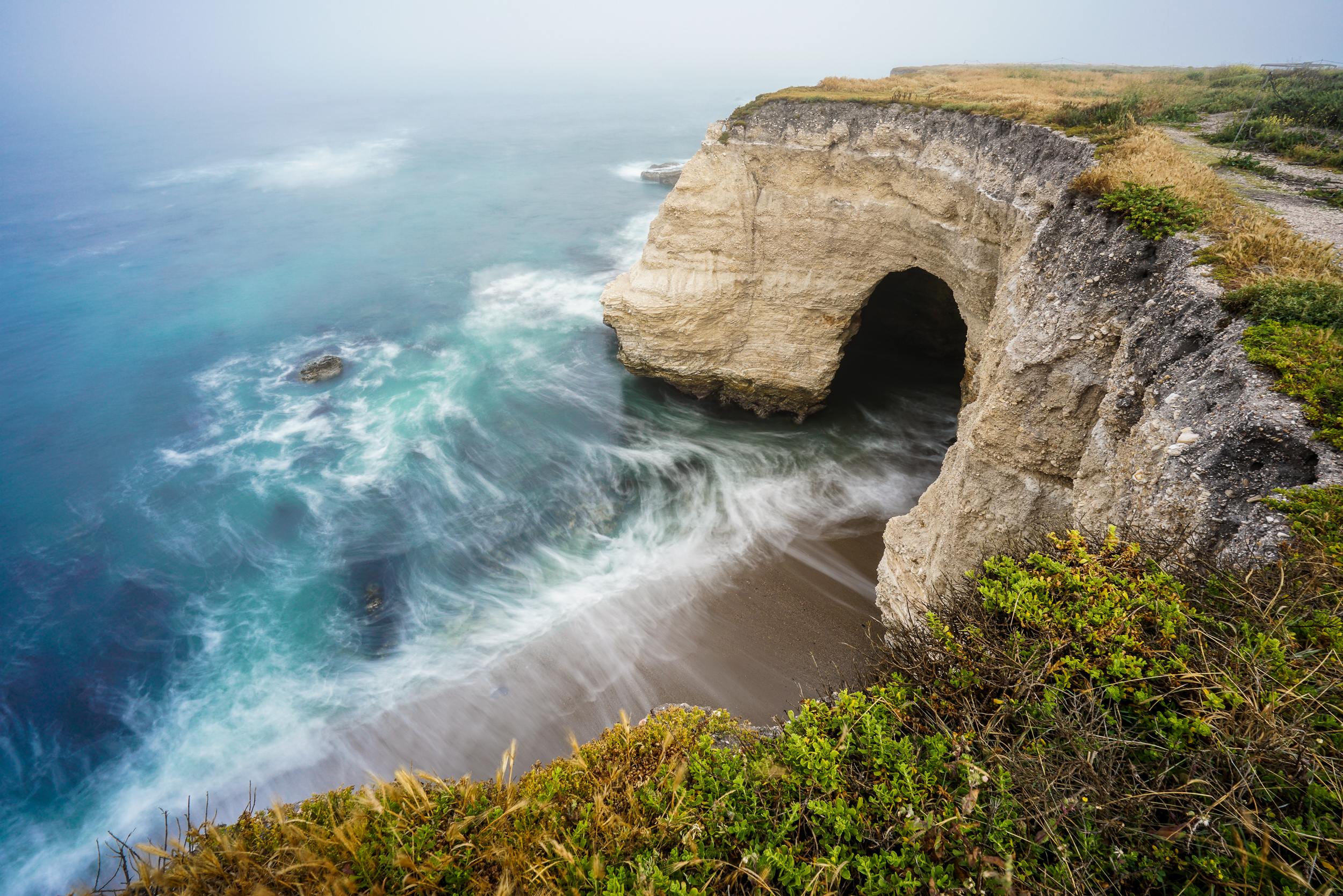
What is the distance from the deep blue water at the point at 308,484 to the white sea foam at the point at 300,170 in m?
13.1

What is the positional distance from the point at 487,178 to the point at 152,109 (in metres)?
78.0

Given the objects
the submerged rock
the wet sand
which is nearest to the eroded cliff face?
the wet sand

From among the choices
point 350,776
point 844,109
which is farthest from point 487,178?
point 350,776

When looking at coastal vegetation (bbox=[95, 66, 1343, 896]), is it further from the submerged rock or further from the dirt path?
the submerged rock

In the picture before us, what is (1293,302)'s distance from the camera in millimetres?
5840

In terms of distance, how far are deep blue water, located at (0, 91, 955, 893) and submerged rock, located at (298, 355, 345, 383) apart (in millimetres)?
544

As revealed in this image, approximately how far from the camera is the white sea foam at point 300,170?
46.2 metres

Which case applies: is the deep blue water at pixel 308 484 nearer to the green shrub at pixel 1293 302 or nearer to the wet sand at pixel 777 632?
the wet sand at pixel 777 632

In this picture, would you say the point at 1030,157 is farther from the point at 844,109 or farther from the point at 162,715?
the point at 162,715

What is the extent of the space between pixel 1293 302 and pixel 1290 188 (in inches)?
272

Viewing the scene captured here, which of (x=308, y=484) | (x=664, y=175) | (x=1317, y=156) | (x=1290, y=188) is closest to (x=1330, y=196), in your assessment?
(x=1290, y=188)

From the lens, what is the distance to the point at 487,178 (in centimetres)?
4622

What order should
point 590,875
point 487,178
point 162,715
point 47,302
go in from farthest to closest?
point 487,178 → point 47,302 → point 162,715 → point 590,875

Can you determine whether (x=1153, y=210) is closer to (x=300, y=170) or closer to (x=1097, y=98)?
(x=1097, y=98)
